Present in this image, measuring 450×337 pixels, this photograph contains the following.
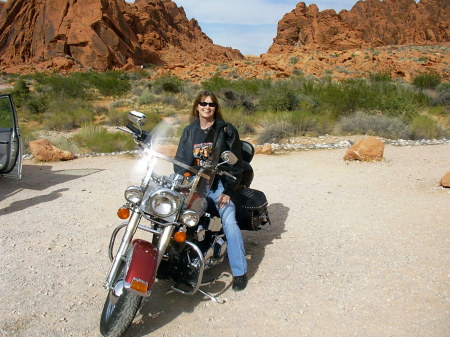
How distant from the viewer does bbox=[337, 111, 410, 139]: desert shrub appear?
12.3m

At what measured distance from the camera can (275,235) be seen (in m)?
4.97

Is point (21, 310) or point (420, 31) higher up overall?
point (420, 31)

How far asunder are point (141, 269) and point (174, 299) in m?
1.00

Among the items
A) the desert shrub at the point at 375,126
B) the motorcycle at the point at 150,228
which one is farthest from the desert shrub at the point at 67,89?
the motorcycle at the point at 150,228

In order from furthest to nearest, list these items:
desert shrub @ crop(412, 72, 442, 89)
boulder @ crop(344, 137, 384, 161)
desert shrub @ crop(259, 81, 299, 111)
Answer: desert shrub @ crop(412, 72, 442, 89), desert shrub @ crop(259, 81, 299, 111), boulder @ crop(344, 137, 384, 161)

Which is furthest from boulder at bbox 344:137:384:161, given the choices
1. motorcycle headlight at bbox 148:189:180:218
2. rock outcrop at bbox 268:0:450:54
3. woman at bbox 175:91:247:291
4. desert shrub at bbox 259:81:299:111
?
rock outcrop at bbox 268:0:450:54

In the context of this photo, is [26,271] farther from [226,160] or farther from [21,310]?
[226,160]

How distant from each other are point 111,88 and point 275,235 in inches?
887

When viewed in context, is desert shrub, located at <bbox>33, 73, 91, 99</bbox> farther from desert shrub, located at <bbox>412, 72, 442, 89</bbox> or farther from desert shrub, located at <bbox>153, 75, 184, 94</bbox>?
desert shrub, located at <bbox>412, 72, 442, 89</bbox>

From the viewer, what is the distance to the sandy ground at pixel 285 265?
3.15m

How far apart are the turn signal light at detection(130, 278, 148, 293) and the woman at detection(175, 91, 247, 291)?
1030 millimetres

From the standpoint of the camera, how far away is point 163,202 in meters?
2.72

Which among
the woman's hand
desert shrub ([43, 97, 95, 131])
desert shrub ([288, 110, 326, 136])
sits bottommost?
desert shrub ([43, 97, 95, 131])

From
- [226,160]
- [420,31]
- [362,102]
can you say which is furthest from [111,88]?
[420,31]
